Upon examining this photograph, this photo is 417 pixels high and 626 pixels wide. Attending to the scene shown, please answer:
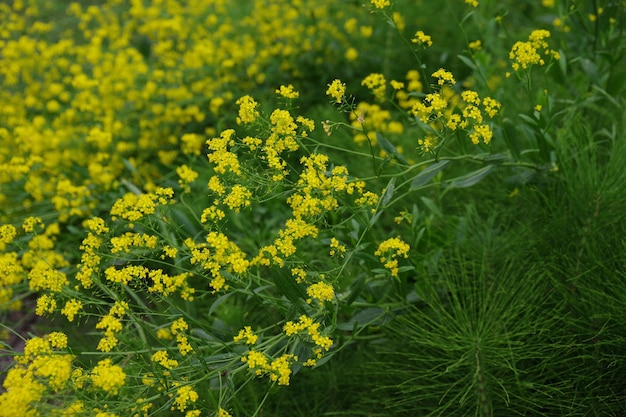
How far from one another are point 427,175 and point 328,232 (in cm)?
40

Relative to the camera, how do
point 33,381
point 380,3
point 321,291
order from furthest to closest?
point 380,3, point 321,291, point 33,381

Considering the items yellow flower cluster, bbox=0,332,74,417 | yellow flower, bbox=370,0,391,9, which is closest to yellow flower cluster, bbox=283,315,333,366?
yellow flower cluster, bbox=0,332,74,417

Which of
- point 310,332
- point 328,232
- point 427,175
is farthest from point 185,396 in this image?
point 427,175

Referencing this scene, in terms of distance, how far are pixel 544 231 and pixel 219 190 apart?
1250mm

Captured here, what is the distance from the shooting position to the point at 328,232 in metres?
2.20

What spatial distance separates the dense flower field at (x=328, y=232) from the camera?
1.92 meters

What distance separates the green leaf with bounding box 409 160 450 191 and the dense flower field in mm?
43

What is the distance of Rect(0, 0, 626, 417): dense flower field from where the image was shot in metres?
1.92

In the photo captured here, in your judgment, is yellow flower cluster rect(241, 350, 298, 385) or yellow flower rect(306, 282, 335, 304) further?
yellow flower rect(306, 282, 335, 304)

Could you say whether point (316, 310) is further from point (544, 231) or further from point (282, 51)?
point (282, 51)

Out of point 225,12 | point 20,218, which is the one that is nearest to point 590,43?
point 225,12

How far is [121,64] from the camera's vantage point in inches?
156

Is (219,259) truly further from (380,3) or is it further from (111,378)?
(380,3)

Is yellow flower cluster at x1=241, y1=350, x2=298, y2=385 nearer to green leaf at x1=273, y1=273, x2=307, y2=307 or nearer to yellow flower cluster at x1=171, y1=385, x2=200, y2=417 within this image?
yellow flower cluster at x1=171, y1=385, x2=200, y2=417
